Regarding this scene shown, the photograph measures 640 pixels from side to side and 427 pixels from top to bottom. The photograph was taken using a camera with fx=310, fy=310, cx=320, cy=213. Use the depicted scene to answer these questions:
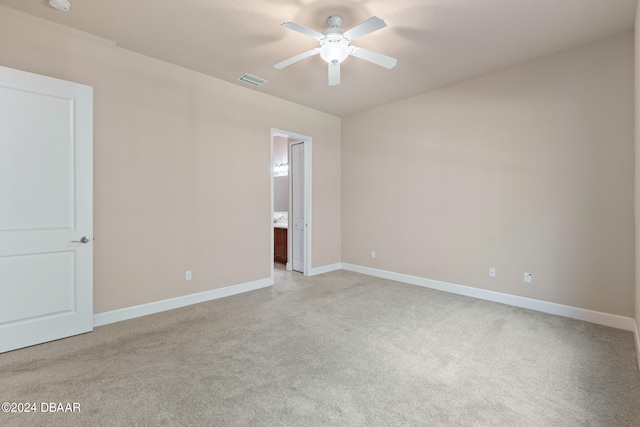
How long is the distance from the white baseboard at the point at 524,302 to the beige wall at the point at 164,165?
2184mm

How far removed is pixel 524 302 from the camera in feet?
12.0

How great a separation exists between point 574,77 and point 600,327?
2.59 metres

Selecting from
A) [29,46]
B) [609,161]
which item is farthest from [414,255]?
[29,46]

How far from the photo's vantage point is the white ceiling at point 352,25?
2576 mm

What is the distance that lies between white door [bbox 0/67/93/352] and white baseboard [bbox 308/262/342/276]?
3.17 meters

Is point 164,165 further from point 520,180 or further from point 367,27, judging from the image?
point 520,180

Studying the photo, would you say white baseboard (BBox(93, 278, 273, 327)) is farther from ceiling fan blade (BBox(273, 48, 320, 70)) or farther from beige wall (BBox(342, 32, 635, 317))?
ceiling fan blade (BBox(273, 48, 320, 70))

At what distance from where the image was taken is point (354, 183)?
5.62 m

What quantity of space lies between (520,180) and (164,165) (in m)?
4.20

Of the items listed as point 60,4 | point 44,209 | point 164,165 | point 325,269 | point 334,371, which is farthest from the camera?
point 325,269

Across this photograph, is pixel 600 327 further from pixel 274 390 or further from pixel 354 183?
pixel 354 183

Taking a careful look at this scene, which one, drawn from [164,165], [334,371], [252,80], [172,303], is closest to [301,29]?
[252,80]

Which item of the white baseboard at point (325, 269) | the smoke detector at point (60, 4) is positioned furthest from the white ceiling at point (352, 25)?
the white baseboard at point (325, 269)

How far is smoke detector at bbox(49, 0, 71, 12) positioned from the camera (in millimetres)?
2502
